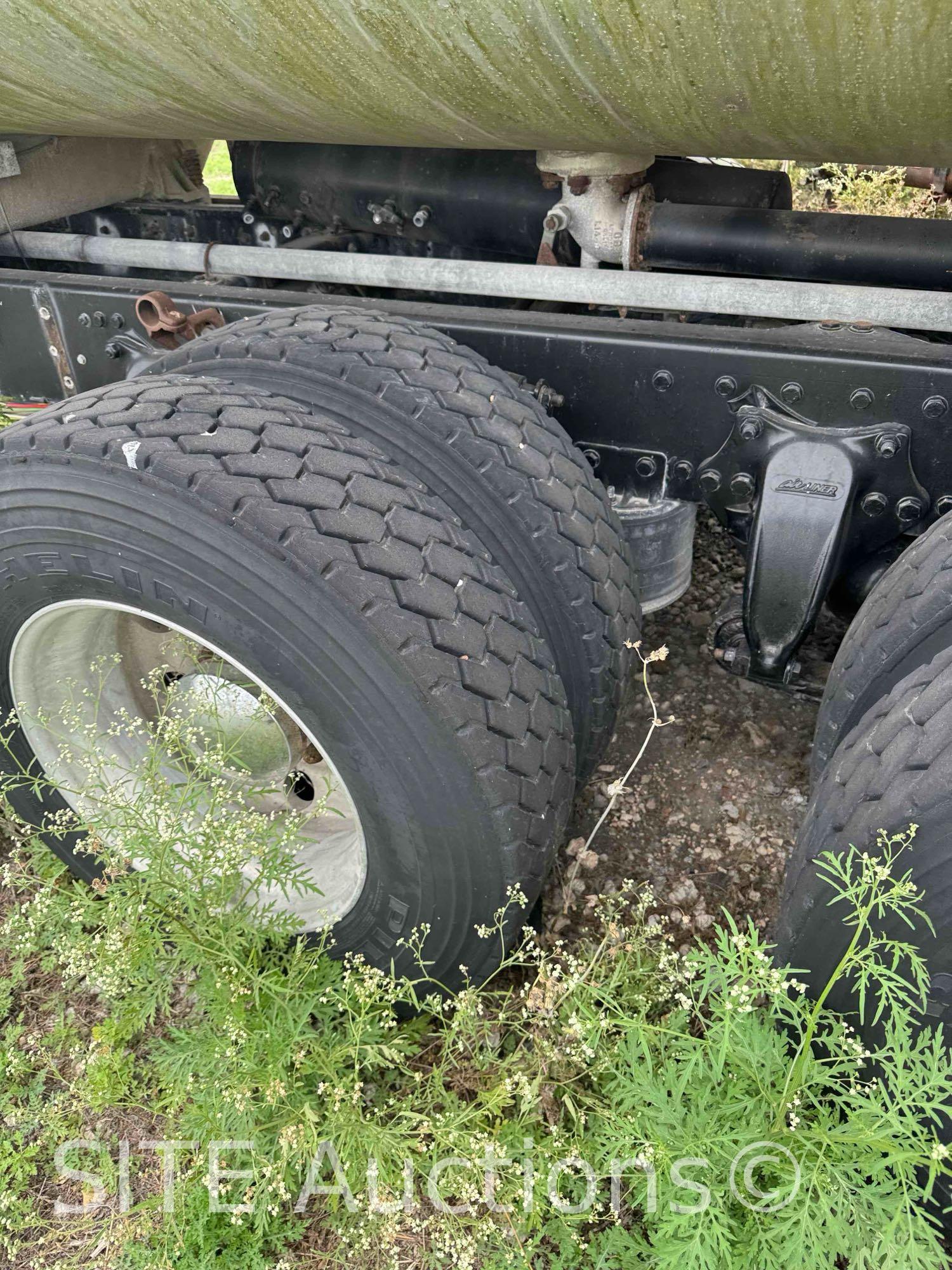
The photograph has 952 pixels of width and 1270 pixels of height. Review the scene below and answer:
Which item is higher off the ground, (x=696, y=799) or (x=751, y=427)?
(x=751, y=427)

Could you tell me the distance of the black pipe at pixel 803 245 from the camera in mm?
2225

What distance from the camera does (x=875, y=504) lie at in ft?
6.63

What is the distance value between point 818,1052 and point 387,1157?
2.59 feet

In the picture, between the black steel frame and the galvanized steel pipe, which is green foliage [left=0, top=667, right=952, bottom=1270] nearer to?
the black steel frame

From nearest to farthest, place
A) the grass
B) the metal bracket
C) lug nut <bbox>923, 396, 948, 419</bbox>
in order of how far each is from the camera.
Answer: lug nut <bbox>923, 396, 948, 419</bbox>, the metal bracket, the grass

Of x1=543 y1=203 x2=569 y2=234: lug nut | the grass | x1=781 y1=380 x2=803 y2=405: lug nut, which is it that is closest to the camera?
x1=781 y1=380 x2=803 y2=405: lug nut

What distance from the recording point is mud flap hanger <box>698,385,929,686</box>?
6.46ft

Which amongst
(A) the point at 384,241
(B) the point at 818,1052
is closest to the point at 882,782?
(B) the point at 818,1052

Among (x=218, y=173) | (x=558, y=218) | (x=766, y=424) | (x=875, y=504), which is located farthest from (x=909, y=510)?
(x=218, y=173)

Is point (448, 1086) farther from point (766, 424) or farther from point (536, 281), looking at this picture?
point (536, 281)

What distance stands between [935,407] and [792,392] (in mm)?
272

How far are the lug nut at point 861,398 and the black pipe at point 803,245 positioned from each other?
0.51 metres

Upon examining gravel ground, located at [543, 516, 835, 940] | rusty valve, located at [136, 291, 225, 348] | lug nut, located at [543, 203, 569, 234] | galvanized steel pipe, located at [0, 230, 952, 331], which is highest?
lug nut, located at [543, 203, 569, 234]

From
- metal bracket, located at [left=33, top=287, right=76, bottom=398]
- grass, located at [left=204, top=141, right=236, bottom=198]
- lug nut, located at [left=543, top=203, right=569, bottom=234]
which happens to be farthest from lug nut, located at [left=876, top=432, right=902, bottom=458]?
grass, located at [left=204, top=141, right=236, bottom=198]
